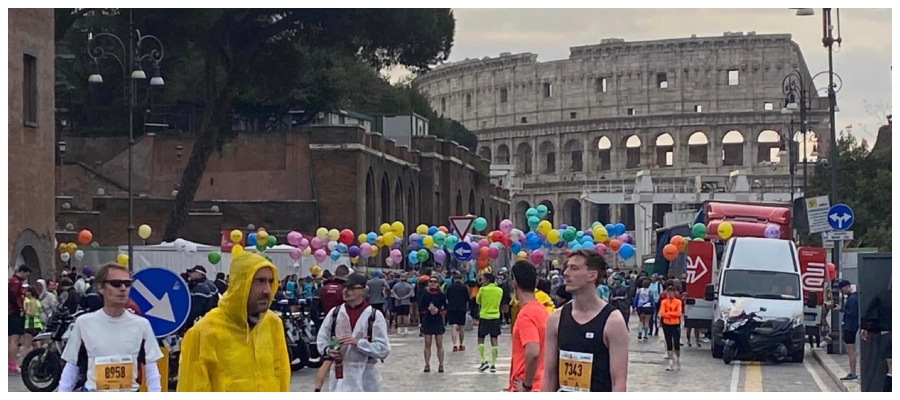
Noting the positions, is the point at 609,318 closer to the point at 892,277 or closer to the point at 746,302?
the point at 892,277

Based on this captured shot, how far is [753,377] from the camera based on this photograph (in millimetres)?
19375

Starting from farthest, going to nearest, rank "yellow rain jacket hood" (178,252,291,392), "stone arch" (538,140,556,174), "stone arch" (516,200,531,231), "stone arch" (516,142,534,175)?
"stone arch" (516,142,534,175)
"stone arch" (538,140,556,174)
"stone arch" (516,200,531,231)
"yellow rain jacket hood" (178,252,291,392)

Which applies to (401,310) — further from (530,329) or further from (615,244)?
(530,329)

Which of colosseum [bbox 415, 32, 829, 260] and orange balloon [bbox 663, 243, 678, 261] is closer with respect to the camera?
orange balloon [bbox 663, 243, 678, 261]

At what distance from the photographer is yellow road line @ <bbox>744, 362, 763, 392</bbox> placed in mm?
17405

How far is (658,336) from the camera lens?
1185 inches

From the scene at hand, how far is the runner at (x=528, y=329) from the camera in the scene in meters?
8.69

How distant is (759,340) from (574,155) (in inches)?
4540

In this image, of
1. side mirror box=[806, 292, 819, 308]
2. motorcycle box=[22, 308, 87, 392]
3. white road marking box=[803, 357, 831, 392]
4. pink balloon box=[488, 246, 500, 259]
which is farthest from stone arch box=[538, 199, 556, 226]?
motorcycle box=[22, 308, 87, 392]

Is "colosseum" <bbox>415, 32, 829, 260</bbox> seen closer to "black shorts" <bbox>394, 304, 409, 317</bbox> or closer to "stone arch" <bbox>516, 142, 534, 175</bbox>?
"stone arch" <bbox>516, 142, 534, 175</bbox>

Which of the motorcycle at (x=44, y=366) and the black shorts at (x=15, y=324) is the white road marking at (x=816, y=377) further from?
the black shorts at (x=15, y=324)

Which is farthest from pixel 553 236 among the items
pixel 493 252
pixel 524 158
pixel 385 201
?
pixel 524 158

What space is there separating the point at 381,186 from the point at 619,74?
83.6 metres

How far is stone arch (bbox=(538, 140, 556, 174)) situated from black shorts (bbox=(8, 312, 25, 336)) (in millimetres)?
118355
